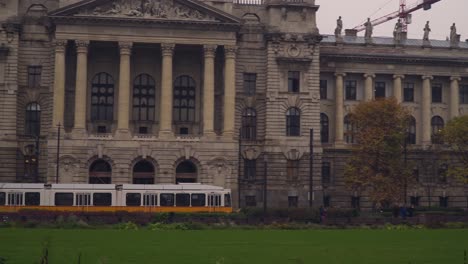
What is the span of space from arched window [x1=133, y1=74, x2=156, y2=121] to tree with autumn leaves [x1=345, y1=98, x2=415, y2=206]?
23557mm

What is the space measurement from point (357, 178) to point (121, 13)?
31590 millimetres

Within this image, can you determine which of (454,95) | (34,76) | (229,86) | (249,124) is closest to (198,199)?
(229,86)

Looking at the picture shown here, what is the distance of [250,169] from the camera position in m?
98.4

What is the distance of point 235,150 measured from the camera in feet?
310

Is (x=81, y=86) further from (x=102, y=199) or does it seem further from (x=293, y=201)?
(x=293, y=201)

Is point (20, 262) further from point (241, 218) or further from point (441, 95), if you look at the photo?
point (441, 95)

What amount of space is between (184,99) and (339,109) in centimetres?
2075

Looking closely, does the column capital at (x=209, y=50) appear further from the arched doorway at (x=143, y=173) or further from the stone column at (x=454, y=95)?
the stone column at (x=454, y=95)

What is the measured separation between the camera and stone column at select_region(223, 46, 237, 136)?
94938 mm

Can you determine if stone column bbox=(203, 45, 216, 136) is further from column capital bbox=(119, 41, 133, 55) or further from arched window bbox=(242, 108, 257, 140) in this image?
column capital bbox=(119, 41, 133, 55)

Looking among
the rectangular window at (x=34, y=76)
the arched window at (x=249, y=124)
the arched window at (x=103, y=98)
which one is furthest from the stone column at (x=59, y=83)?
the arched window at (x=249, y=124)

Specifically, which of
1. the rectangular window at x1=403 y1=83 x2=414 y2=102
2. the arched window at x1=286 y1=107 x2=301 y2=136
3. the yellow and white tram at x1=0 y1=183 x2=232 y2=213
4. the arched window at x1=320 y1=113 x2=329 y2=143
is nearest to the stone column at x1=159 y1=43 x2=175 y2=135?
the yellow and white tram at x1=0 y1=183 x2=232 y2=213

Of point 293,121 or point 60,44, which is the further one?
point 293,121

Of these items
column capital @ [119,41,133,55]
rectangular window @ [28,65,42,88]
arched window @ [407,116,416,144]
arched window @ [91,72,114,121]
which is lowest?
arched window @ [407,116,416,144]
